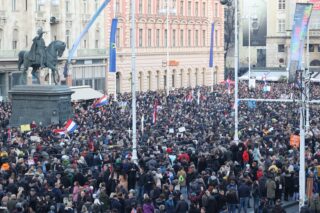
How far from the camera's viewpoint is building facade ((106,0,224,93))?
288ft

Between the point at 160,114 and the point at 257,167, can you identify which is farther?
the point at 160,114

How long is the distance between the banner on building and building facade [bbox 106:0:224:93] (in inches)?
1708

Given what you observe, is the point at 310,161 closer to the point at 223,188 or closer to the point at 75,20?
the point at 223,188

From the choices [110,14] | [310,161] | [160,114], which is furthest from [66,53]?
[310,161]

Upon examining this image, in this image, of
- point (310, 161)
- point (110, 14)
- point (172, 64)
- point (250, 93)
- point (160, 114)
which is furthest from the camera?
point (172, 64)

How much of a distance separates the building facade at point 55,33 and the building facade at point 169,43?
1.87 metres

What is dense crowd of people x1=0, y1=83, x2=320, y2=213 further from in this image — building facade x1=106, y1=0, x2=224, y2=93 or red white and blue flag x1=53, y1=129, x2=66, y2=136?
building facade x1=106, y1=0, x2=224, y2=93

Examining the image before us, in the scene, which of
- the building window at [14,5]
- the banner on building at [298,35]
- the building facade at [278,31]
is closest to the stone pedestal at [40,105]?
the banner on building at [298,35]

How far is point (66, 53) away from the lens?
7919 centimetres

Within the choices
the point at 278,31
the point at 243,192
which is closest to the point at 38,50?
the point at 243,192

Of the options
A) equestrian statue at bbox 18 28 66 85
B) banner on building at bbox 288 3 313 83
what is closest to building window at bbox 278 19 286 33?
equestrian statue at bbox 18 28 66 85

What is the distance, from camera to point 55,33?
261ft

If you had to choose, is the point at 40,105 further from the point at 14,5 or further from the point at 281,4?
the point at 281,4

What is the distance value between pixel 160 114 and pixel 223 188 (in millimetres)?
26329
